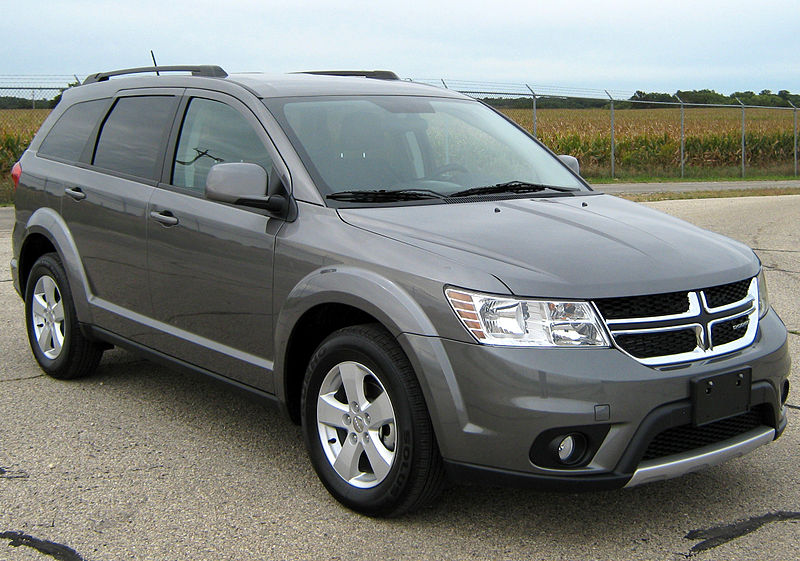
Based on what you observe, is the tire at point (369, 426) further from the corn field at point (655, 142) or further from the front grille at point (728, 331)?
the corn field at point (655, 142)

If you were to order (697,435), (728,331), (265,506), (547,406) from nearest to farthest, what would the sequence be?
(547,406), (697,435), (728,331), (265,506)

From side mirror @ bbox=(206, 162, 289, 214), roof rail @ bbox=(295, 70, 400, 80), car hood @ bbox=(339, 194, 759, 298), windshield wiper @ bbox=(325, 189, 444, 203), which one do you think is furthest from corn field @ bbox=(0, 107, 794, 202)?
side mirror @ bbox=(206, 162, 289, 214)

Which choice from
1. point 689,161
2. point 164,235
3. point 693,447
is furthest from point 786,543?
point 689,161

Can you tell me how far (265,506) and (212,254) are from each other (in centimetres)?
121

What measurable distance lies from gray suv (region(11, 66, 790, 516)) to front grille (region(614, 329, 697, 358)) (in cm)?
1

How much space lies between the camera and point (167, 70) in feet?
18.7

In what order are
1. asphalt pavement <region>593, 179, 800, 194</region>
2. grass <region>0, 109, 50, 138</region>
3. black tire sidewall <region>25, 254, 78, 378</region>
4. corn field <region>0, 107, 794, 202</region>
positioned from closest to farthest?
1. black tire sidewall <region>25, 254, 78, 378</region>
2. grass <region>0, 109, 50, 138</region>
3. asphalt pavement <region>593, 179, 800, 194</region>
4. corn field <region>0, 107, 794, 202</region>

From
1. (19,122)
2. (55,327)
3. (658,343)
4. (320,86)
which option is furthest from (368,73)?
(19,122)

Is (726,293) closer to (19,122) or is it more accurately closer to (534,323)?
(534,323)

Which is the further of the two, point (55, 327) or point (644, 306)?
point (55, 327)

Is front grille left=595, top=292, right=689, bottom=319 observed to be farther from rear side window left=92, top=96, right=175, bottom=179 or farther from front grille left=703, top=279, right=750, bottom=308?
rear side window left=92, top=96, right=175, bottom=179

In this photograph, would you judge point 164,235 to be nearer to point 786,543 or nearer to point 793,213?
point 786,543

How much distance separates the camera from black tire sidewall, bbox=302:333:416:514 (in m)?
3.64

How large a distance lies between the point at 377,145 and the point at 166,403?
2.02 meters
